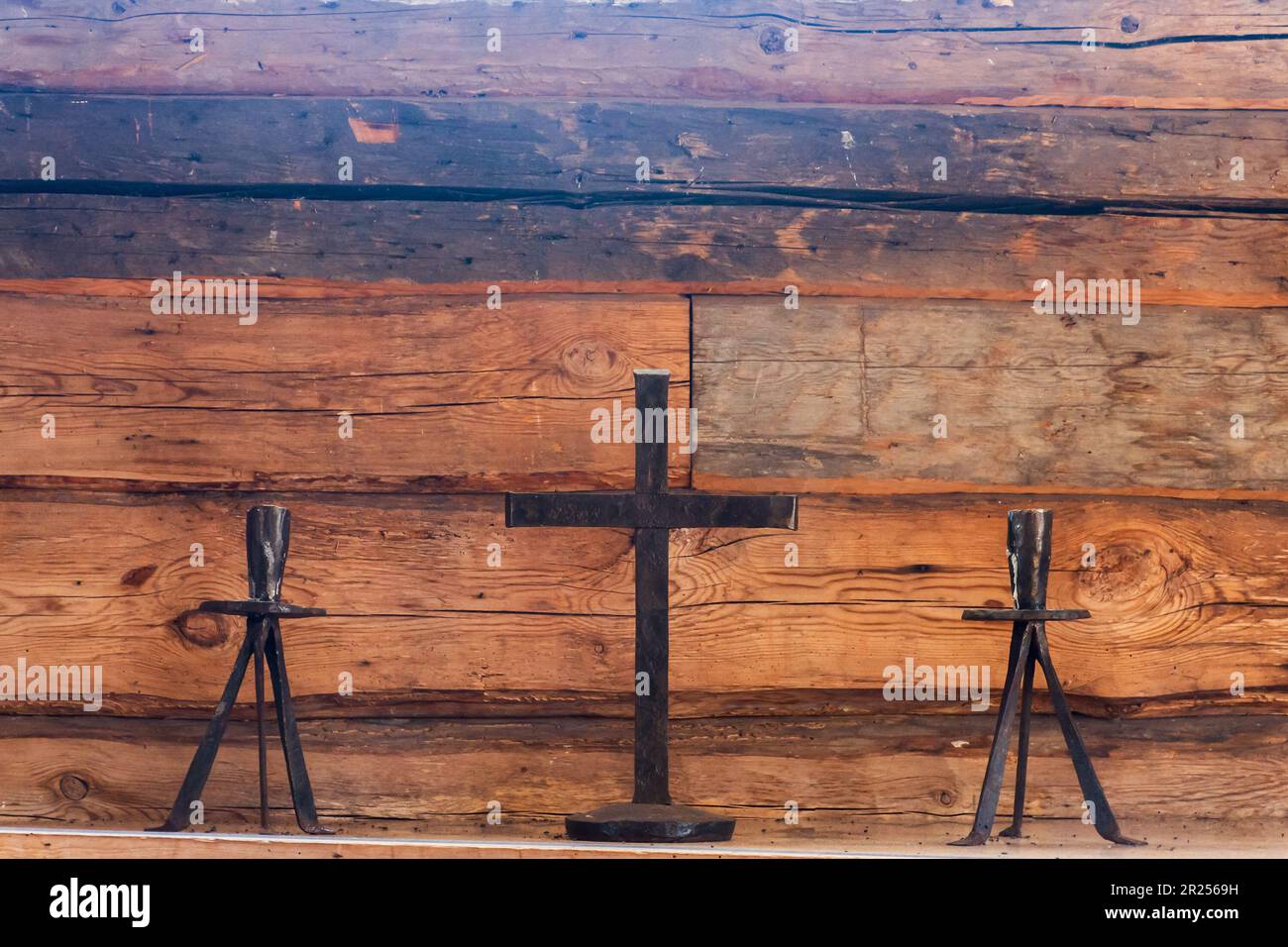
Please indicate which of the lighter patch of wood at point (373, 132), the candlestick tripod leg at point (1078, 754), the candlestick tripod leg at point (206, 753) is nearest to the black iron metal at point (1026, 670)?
the candlestick tripod leg at point (1078, 754)

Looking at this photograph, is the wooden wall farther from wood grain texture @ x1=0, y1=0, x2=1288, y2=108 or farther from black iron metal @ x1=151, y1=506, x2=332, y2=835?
black iron metal @ x1=151, y1=506, x2=332, y2=835

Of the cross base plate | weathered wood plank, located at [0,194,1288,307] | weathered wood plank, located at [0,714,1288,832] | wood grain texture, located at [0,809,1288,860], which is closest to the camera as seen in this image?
wood grain texture, located at [0,809,1288,860]

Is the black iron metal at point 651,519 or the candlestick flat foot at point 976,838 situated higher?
the black iron metal at point 651,519

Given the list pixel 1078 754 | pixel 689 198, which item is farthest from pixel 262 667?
pixel 1078 754

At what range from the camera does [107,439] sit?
321 cm

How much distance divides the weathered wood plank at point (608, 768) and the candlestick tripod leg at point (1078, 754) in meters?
0.38

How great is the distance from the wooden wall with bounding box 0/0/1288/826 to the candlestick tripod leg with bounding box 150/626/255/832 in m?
0.42

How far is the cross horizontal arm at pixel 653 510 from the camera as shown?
9.28 ft

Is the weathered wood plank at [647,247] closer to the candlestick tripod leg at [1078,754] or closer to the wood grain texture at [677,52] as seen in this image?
the wood grain texture at [677,52]

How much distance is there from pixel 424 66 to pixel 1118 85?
6.15 feet

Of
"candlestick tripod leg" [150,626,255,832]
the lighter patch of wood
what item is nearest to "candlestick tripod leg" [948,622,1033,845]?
"candlestick tripod leg" [150,626,255,832]

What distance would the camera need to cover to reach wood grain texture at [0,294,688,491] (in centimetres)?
319

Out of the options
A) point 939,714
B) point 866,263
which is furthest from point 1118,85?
point 939,714
